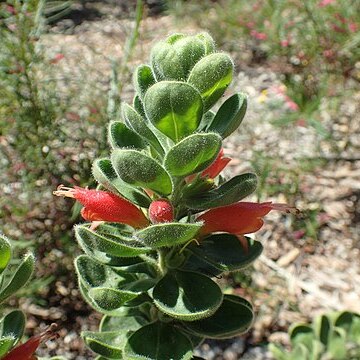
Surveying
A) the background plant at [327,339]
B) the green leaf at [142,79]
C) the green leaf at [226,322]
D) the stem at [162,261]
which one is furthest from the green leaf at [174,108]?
the background plant at [327,339]

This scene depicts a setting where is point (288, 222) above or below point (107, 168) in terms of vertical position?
below

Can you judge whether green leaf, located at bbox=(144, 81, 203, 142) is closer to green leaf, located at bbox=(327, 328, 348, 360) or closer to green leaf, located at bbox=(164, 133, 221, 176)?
green leaf, located at bbox=(164, 133, 221, 176)

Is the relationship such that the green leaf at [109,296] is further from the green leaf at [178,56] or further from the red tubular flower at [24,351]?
the green leaf at [178,56]

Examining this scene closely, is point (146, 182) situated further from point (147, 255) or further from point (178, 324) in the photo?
point (178, 324)

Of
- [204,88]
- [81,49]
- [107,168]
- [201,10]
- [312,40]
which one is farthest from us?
[201,10]

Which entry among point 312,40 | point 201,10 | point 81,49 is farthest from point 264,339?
point 201,10

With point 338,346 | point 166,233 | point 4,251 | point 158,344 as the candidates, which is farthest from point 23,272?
point 338,346

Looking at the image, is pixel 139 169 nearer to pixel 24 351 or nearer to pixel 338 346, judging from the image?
pixel 24 351
